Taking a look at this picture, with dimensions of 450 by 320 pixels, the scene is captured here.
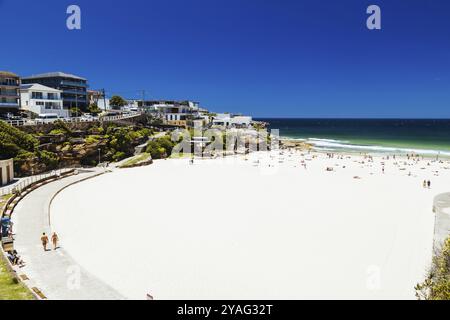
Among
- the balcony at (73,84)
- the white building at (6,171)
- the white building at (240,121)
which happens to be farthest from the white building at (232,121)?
the white building at (6,171)

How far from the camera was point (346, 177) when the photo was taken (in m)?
40.6

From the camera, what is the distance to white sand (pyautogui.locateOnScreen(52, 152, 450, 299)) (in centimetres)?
1480

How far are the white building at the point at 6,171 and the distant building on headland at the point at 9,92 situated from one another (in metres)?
19.5

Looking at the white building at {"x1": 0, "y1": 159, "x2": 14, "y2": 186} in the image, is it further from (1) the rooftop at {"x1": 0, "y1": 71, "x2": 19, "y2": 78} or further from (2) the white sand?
(1) the rooftop at {"x1": 0, "y1": 71, "x2": 19, "y2": 78}

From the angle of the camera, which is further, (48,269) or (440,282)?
(48,269)

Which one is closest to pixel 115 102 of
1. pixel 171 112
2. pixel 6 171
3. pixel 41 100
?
pixel 171 112

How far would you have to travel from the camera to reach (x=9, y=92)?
46.8 metres

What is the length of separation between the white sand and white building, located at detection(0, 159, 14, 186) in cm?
603

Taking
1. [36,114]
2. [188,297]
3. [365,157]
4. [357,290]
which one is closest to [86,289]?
[188,297]

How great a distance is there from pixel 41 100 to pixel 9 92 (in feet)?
30.9

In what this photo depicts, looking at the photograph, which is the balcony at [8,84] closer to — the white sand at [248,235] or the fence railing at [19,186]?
the fence railing at [19,186]

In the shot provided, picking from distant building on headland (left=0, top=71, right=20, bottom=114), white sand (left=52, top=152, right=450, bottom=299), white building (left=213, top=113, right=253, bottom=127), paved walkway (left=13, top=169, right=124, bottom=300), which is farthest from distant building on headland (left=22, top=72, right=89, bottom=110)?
paved walkway (left=13, top=169, right=124, bottom=300)

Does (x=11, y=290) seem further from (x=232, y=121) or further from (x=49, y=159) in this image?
(x=232, y=121)
